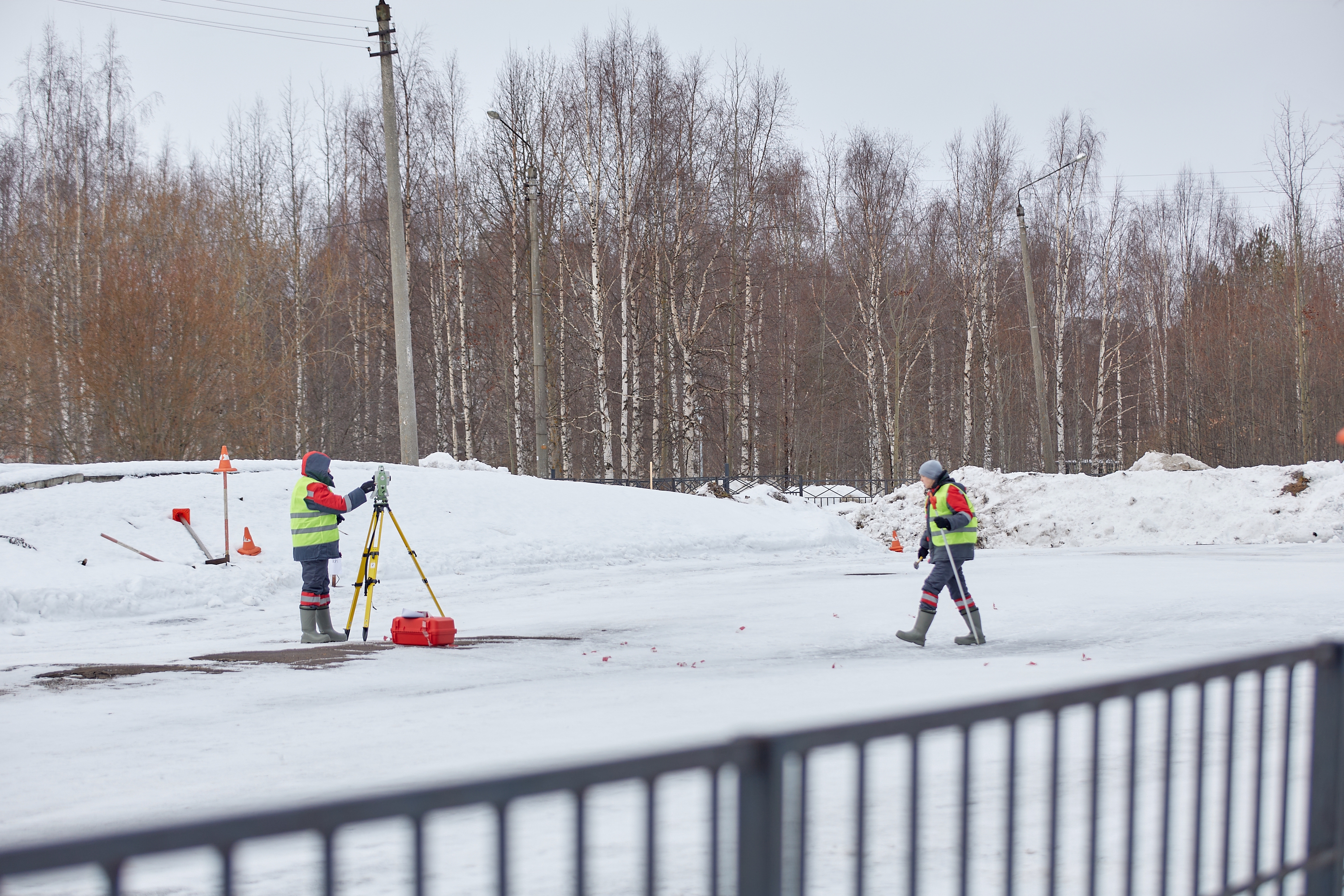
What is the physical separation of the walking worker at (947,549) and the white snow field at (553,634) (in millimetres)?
336

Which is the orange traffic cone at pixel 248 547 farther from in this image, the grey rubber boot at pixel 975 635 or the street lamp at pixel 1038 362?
the street lamp at pixel 1038 362

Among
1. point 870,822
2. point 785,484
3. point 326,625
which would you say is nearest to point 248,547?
point 326,625

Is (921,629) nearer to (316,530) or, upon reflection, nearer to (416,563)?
(416,563)

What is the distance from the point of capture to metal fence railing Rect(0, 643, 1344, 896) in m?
1.51

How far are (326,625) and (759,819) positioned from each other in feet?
29.9

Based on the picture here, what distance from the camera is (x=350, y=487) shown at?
58.1 ft

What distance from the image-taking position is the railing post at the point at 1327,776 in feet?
9.84

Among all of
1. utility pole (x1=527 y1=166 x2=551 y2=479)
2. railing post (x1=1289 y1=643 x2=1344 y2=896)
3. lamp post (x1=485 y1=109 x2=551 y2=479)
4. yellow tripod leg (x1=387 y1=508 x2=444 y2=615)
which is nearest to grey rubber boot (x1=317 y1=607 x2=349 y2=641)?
yellow tripod leg (x1=387 y1=508 x2=444 y2=615)

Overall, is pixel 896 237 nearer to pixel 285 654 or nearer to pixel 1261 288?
pixel 1261 288

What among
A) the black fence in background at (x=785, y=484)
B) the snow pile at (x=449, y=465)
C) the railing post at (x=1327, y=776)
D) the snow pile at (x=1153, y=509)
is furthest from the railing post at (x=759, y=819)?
the snow pile at (x=1153, y=509)

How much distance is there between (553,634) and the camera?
10.4 meters

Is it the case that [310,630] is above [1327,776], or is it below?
below

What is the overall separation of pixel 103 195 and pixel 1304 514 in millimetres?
41026

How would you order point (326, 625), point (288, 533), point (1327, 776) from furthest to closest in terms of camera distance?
1. point (288, 533)
2. point (326, 625)
3. point (1327, 776)
